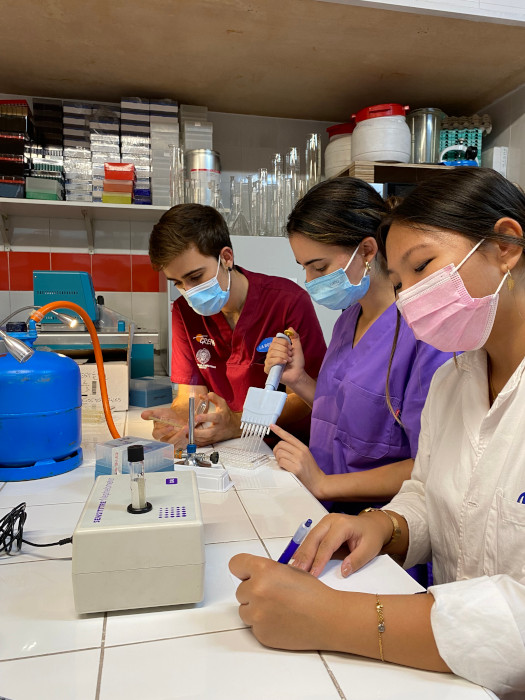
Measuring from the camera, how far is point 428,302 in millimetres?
849

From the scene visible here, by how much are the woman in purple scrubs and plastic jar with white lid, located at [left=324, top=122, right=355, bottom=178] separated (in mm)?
1244

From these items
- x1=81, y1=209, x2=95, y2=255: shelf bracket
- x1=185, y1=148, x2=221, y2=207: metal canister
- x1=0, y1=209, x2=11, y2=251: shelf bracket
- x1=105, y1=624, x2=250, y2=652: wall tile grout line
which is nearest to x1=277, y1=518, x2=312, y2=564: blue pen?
x1=105, y1=624, x2=250, y2=652: wall tile grout line

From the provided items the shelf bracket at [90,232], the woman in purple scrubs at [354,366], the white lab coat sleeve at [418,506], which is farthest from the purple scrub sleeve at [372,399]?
the shelf bracket at [90,232]

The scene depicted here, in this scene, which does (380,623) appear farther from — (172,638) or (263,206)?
(263,206)

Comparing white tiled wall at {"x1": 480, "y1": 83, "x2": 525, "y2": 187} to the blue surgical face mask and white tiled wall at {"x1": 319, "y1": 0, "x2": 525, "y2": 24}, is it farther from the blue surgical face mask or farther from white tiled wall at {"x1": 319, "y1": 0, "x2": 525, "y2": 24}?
the blue surgical face mask

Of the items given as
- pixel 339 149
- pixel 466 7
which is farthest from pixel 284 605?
pixel 339 149

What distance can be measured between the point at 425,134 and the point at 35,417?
7.00ft

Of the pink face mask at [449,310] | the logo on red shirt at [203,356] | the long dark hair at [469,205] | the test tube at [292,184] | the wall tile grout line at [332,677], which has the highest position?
the test tube at [292,184]

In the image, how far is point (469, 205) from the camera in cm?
81

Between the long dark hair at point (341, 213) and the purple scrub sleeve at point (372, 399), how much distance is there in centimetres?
22

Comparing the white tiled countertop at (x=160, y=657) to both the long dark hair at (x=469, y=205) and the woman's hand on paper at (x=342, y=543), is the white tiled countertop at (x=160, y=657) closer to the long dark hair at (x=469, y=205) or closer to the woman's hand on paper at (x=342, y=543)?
the woman's hand on paper at (x=342, y=543)

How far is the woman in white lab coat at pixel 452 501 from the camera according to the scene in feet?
1.95

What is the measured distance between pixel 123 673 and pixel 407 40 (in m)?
2.27

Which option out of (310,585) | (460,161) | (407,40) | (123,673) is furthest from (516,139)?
(123,673)
